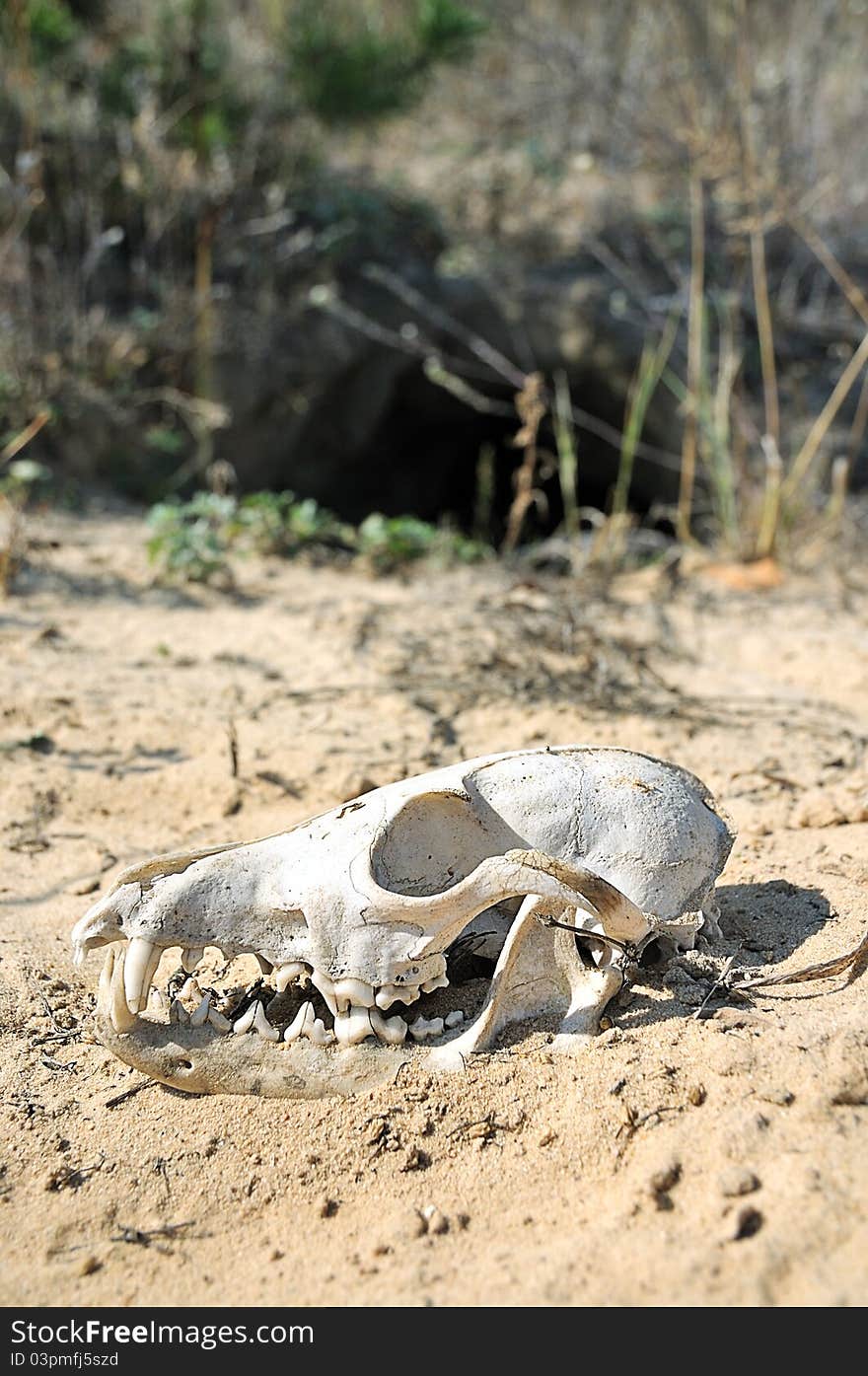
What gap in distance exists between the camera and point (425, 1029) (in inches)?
75.9

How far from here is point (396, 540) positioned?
4.62 metres

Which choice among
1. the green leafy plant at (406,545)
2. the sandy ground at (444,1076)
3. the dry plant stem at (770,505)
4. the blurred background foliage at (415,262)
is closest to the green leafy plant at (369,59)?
the blurred background foliage at (415,262)

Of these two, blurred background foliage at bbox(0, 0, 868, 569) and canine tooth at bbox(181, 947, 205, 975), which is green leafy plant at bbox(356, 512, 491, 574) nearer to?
blurred background foliage at bbox(0, 0, 868, 569)

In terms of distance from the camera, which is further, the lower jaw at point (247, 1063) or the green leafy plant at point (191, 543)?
the green leafy plant at point (191, 543)

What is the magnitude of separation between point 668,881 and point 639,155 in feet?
21.5

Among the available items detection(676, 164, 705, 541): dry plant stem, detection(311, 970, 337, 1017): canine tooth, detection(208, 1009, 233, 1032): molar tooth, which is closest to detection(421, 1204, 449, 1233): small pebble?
detection(311, 970, 337, 1017): canine tooth

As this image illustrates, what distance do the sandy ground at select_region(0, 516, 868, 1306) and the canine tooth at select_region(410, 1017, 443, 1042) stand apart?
8cm

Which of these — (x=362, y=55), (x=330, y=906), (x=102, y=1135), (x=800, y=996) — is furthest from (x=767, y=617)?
(x=362, y=55)

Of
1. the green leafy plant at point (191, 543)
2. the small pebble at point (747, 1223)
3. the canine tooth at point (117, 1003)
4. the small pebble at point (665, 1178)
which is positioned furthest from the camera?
the green leafy plant at point (191, 543)

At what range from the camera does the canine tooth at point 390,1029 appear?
1.88 metres

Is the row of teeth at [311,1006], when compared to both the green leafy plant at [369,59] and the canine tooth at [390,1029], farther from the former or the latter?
the green leafy plant at [369,59]

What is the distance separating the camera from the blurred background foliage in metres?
5.43

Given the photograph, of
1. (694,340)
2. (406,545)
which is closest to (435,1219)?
(406,545)
